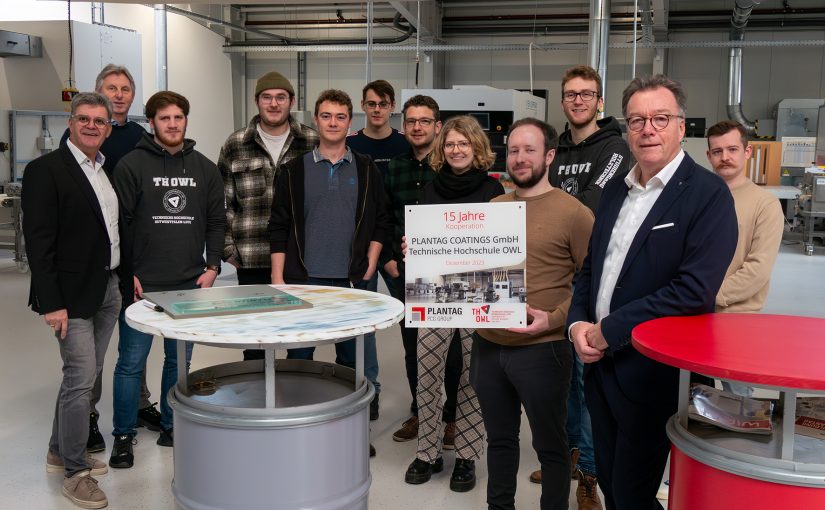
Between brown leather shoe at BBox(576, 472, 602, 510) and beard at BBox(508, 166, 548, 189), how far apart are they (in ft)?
3.96

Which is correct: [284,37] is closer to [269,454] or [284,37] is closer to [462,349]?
[462,349]

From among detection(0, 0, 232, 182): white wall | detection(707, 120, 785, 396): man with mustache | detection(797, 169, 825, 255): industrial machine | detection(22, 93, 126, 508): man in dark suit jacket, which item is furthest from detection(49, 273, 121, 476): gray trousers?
detection(797, 169, 825, 255): industrial machine

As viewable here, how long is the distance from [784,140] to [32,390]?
1146 cm

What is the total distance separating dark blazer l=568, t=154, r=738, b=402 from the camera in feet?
5.78

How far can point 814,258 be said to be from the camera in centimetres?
1016

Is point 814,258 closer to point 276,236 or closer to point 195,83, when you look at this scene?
point 276,236

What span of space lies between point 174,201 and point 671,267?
6.98ft

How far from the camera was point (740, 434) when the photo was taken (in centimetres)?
169

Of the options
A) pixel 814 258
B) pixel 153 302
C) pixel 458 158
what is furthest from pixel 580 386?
pixel 814 258

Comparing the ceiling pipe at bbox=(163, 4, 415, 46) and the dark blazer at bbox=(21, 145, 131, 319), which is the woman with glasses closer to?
the dark blazer at bbox=(21, 145, 131, 319)

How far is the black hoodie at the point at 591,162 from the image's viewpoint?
9.20 ft

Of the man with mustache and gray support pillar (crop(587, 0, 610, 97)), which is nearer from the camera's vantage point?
the man with mustache

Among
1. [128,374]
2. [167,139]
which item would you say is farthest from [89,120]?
[128,374]

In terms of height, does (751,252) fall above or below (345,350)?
above
